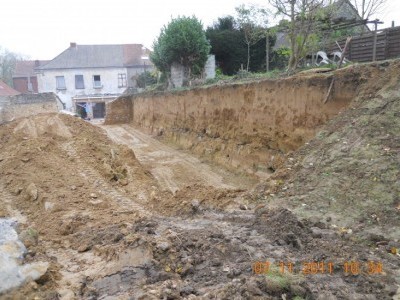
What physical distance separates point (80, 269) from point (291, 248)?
2695 mm

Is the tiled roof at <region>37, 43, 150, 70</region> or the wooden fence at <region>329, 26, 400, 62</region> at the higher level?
the tiled roof at <region>37, 43, 150, 70</region>

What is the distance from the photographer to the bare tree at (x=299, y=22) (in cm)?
1132

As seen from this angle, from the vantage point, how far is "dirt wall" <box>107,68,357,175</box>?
8.38 m

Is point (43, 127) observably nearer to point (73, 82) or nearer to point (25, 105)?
point (25, 105)

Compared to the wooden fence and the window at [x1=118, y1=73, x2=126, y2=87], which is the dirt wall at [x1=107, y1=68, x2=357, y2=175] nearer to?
the wooden fence

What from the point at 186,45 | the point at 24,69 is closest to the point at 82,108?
the point at 24,69

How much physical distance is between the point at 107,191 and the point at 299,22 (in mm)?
8785

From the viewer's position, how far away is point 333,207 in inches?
211

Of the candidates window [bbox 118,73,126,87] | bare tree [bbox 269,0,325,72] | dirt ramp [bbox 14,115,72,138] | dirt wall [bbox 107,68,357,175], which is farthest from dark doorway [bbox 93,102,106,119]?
bare tree [bbox 269,0,325,72]

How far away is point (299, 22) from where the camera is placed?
40.1ft

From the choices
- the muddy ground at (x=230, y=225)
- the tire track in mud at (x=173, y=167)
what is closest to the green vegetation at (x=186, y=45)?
the tire track in mud at (x=173, y=167)
